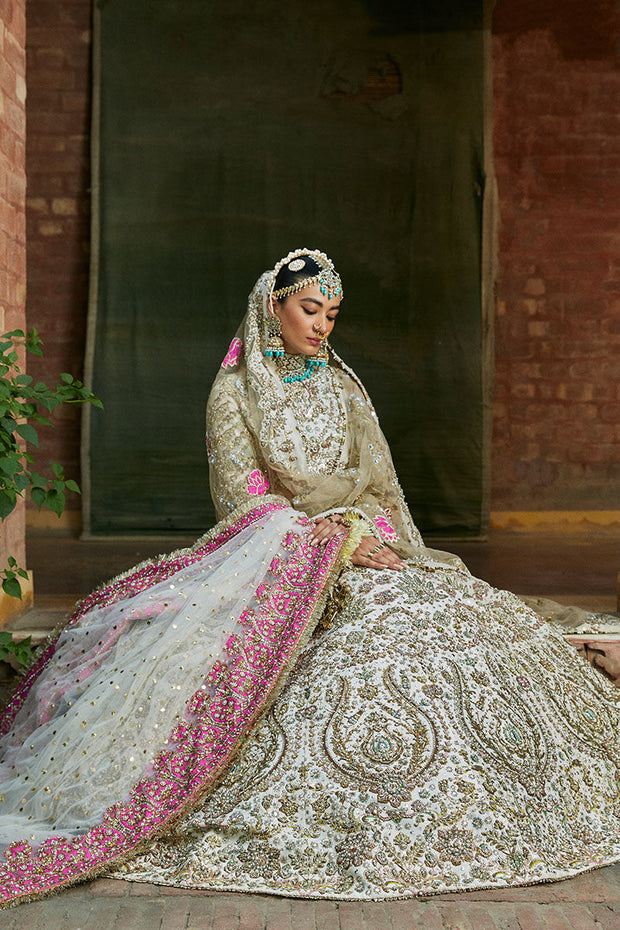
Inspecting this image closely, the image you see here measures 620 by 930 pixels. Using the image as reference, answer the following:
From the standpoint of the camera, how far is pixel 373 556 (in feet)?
10.6

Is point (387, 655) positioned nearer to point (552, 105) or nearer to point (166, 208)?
point (166, 208)

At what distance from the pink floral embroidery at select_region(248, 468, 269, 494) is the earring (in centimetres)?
44

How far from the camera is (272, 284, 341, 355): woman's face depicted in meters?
3.55

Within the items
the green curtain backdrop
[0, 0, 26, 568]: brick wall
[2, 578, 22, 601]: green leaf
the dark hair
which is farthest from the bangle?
the green curtain backdrop

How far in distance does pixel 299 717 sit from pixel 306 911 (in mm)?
538

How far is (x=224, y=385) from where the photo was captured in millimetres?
3592

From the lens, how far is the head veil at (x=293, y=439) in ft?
11.4

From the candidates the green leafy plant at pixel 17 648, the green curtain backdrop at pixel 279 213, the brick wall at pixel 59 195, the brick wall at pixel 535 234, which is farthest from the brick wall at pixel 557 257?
the green leafy plant at pixel 17 648

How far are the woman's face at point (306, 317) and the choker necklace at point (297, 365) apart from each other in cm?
6

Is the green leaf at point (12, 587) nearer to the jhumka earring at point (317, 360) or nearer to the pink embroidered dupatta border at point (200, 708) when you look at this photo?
the pink embroidered dupatta border at point (200, 708)

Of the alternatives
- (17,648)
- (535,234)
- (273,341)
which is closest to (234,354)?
(273,341)

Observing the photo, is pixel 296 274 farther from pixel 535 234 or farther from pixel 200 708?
pixel 535 234

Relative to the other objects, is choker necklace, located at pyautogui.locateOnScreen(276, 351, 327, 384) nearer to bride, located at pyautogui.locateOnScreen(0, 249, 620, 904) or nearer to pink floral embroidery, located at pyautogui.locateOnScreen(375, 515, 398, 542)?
bride, located at pyautogui.locateOnScreen(0, 249, 620, 904)

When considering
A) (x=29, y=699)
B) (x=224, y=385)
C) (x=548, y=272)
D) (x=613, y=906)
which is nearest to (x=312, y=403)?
(x=224, y=385)
